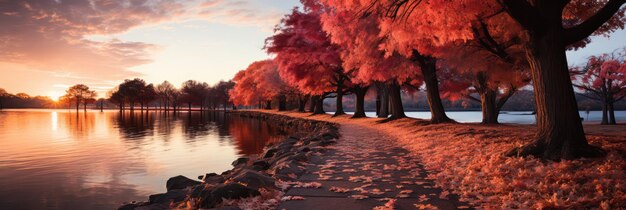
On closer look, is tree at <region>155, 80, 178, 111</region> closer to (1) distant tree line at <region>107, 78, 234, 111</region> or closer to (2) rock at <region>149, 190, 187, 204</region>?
(1) distant tree line at <region>107, 78, 234, 111</region>

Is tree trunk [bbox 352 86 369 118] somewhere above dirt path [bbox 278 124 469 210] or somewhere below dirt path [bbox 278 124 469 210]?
above

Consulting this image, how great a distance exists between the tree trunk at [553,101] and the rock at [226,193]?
599cm

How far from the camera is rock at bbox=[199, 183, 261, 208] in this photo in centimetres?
626

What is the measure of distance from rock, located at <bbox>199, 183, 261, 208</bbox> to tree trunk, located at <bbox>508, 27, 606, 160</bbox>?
5.99 metres

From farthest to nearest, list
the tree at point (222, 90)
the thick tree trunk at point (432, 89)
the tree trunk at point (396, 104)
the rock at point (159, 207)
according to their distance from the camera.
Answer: the tree at point (222, 90)
the tree trunk at point (396, 104)
the thick tree trunk at point (432, 89)
the rock at point (159, 207)

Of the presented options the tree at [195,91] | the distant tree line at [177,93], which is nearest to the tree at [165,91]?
the distant tree line at [177,93]

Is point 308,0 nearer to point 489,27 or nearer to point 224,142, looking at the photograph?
point 224,142

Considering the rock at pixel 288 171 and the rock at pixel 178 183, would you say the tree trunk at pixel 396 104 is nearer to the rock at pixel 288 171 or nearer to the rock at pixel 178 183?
the rock at pixel 288 171

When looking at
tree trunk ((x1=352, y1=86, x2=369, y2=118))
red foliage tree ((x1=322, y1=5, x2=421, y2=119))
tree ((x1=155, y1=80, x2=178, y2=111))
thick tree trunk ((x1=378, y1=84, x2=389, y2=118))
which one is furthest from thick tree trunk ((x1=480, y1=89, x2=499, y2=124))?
tree ((x1=155, y1=80, x2=178, y2=111))

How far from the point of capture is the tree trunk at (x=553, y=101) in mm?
8320

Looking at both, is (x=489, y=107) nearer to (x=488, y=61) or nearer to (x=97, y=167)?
(x=488, y=61)

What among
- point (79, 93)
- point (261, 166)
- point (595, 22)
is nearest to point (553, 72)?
point (595, 22)

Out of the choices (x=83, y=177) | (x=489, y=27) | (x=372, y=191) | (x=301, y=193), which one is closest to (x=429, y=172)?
(x=372, y=191)

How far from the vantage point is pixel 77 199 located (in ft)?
35.6
